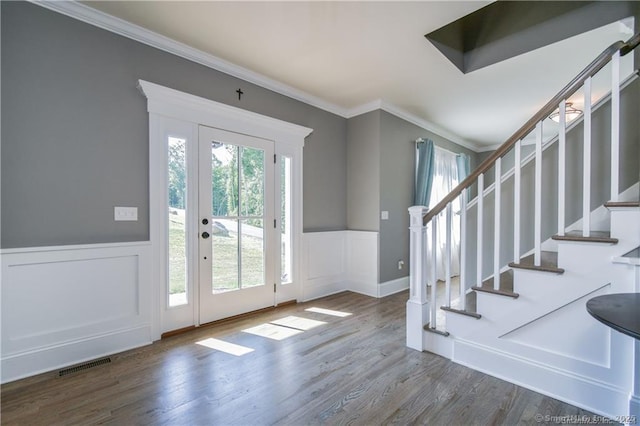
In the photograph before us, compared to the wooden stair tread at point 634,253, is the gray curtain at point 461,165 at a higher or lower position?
higher

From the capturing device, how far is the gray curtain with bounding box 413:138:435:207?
450cm

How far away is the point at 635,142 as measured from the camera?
188 cm

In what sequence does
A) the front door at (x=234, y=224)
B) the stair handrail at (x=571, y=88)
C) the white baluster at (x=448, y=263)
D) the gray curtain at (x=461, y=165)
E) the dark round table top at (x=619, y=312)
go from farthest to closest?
1. the gray curtain at (x=461, y=165)
2. the front door at (x=234, y=224)
3. the white baluster at (x=448, y=263)
4. the stair handrail at (x=571, y=88)
5. the dark round table top at (x=619, y=312)

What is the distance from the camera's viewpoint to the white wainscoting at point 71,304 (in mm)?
1940

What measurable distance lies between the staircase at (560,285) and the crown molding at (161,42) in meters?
2.26

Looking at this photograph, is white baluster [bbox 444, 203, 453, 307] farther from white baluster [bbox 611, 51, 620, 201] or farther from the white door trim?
the white door trim

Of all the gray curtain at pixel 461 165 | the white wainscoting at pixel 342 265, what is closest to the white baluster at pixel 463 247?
the white wainscoting at pixel 342 265

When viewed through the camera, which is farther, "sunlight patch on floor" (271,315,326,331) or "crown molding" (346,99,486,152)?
"crown molding" (346,99,486,152)

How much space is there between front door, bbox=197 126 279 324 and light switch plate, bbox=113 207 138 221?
1.82 feet

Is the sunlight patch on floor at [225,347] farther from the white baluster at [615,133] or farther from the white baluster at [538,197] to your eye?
the white baluster at [615,133]

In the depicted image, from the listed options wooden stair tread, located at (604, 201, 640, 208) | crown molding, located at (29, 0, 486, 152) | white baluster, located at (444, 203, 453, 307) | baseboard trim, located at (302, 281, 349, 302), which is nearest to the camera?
wooden stair tread, located at (604, 201, 640, 208)

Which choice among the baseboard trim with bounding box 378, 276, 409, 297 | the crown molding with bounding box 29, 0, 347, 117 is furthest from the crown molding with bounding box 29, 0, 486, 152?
the baseboard trim with bounding box 378, 276, 409, 297

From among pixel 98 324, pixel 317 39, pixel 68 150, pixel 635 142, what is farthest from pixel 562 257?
pixel 68 150

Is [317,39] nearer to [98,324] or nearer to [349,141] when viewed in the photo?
[349,141]
